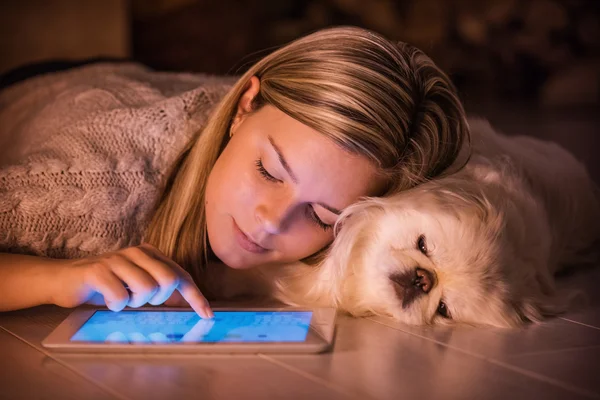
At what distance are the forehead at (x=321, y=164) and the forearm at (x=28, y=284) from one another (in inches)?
16.1

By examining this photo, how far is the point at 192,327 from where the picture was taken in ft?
3.89

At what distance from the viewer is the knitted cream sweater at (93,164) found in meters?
1.37

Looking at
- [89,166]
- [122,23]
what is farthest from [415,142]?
[122,23]

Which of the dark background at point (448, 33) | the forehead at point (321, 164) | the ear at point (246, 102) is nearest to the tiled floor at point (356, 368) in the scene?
the forehead at point (321, 164)

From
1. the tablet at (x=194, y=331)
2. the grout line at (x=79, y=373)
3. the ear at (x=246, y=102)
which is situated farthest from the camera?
the ear at (x=246, y=102)

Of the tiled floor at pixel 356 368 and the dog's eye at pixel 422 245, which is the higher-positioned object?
the dog's eye at pixel 422 245

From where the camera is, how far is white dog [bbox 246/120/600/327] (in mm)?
1274

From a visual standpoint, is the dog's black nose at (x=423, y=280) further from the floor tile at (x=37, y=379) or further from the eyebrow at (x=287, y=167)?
the floor tile at (x=37, y=379)

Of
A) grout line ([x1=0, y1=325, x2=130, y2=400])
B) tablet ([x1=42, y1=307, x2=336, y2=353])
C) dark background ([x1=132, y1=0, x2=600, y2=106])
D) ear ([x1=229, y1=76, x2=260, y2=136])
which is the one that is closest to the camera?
grout line ([x1=0, y1=325, x2=130, y2=400])

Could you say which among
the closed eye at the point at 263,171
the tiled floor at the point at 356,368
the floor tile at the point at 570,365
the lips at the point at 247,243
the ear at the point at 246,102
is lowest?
the tiled floor at the point at 356,368

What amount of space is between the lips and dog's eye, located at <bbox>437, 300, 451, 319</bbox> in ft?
1.04

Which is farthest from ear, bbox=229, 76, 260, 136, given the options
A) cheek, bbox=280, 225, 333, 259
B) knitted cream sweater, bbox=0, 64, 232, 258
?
cheek, bbox=280, 225, 333, 259

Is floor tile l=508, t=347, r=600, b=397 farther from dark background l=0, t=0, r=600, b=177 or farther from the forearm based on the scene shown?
dark background l=0, t=0, r=600, b=177

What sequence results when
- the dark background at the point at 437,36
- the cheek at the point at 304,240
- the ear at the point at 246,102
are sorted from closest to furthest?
the cheek at the point at 304,240 < the ear at the point at 246,102 < the dark background at the point at 437,36
